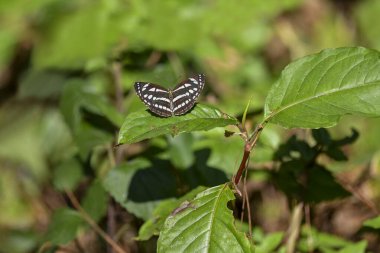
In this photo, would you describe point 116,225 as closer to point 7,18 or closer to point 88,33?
point 88,33

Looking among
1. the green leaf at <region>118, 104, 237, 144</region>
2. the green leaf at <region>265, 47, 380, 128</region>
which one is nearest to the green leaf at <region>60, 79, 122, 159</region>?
the green leaf at <region>118, 104, 237, 144</region>

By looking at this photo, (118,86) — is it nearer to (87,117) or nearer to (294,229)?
(87,117)

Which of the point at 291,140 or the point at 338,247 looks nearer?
the point at 291,140

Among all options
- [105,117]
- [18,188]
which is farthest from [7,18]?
[105,117]

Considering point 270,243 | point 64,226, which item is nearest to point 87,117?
point 64,226

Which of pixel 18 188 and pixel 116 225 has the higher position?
pixel 116 225

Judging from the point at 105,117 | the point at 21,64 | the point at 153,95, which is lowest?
the point at 21,64
